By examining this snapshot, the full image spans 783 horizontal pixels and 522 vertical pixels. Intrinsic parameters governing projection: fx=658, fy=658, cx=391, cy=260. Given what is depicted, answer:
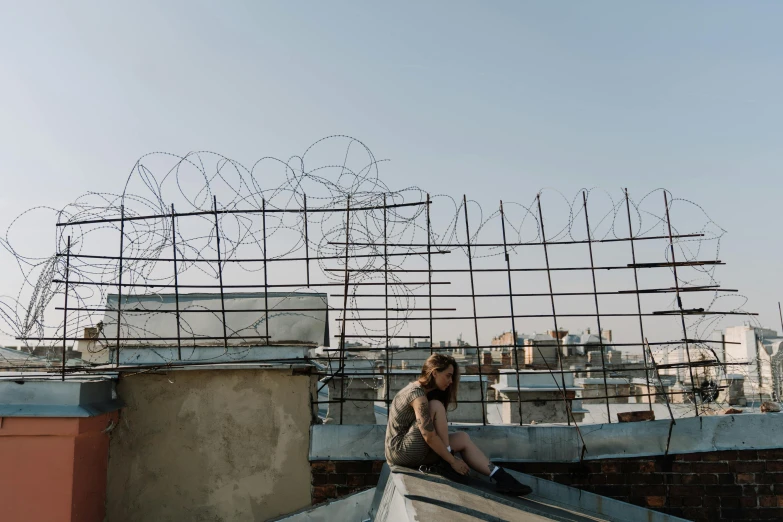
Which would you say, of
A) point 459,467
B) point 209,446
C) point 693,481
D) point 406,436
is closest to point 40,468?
point 209,446

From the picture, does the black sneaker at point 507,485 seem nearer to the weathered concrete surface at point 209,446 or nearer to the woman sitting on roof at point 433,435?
the woman sitting on roof at point 433,435

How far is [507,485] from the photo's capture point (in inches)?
169

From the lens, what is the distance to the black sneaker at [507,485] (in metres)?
4.29

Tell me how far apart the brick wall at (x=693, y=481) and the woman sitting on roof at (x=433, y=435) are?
0.88 m

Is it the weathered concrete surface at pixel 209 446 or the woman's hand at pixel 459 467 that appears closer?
the woman's hand at pixel 459 467

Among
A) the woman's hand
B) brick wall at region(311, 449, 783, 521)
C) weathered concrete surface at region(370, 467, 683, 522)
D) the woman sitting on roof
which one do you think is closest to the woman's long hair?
the woman sitting on roof

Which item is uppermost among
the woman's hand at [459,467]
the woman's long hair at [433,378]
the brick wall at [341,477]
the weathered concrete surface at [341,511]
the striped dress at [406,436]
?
the woman's long hair at [433,378]

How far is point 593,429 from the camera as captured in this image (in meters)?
5.16

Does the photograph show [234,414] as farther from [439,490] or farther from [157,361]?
[439,490]

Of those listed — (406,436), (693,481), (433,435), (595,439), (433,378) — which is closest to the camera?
(433,435)

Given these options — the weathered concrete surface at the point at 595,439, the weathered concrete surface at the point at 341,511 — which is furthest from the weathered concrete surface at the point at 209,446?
the weathered concrete surface at the point at 341,511

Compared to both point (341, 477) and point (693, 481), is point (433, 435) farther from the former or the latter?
point (693, 481)

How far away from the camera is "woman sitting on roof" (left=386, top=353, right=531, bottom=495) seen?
426cm

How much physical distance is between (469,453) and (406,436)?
0.46 metres
